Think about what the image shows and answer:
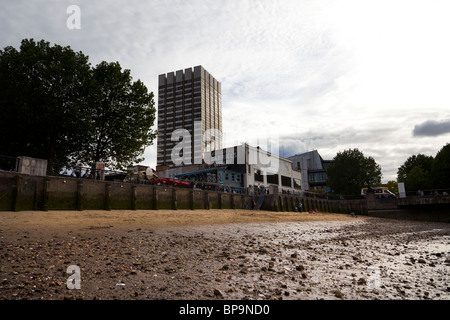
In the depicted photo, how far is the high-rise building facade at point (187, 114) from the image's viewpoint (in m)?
141

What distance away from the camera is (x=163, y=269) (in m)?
Answer: 5.96

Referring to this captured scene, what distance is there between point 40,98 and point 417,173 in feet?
275

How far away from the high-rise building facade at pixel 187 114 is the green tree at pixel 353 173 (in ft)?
241

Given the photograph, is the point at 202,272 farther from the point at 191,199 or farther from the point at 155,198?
the point at 191,199

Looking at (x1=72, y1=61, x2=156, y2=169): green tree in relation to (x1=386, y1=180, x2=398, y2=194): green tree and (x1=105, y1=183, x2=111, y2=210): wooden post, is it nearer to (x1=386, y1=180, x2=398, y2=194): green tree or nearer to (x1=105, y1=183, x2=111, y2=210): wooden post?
(x1=105, y1=183, x2=111, y2=210): wooden post

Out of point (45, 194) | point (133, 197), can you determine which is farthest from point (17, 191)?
point (133, 197)

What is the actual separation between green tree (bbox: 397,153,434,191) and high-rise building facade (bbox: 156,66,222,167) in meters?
88.5

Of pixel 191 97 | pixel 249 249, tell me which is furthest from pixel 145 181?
pixel 191 97

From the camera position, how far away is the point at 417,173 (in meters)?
71.5

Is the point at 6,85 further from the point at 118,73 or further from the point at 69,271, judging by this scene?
the point at 69,271

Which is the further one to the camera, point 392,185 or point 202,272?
point 392,185

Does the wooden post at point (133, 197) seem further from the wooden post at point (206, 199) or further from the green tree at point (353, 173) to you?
the green tree at point (353, 173)

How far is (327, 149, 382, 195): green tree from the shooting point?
82.6 meters

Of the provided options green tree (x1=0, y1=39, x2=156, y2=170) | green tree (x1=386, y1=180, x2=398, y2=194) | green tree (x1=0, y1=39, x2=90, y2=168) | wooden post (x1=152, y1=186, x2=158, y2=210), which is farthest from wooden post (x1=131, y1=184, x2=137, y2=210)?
green tree (x1=386, y1=180, x2=398, y2=194)
